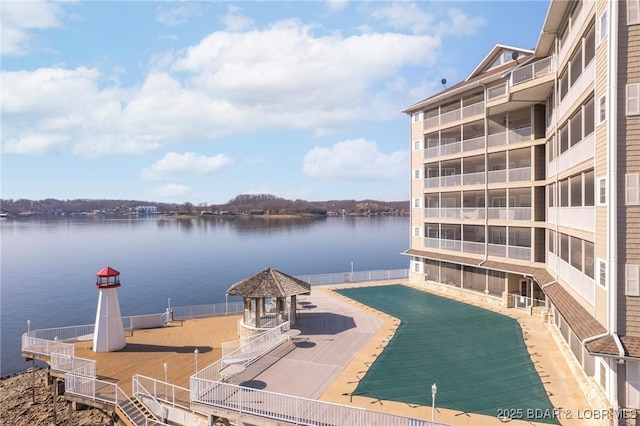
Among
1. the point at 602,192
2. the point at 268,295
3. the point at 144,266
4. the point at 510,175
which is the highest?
the point at 510,175

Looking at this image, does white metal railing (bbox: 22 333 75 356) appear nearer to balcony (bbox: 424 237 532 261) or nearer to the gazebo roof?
the gazebo roof

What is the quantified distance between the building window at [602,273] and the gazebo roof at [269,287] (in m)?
15.5

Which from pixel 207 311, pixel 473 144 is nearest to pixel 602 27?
pixel 473 144

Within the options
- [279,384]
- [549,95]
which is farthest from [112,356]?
[549,95]

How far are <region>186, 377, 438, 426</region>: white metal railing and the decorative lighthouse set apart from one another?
9.96 m

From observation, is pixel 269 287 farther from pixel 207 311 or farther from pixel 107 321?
pixel 107 321

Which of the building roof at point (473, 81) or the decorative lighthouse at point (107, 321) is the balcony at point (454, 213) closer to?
the building roof at point (473, 81)

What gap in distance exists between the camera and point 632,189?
1234cm

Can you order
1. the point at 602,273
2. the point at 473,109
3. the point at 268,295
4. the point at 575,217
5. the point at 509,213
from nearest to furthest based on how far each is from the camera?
the point at 602,273
the point at 575,217
the point at 268,295
the point at 509,213
the point at 473,109

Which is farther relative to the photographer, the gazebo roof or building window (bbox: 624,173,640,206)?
the gazebo roof

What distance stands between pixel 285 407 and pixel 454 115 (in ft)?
90.9

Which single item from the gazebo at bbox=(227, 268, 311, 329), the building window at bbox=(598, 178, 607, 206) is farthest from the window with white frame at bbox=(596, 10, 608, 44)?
the gazebo at bbox=(227, 268, 311, 329)

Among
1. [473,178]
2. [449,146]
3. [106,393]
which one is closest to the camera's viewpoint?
[106,393]

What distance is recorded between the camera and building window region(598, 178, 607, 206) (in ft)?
43.4
